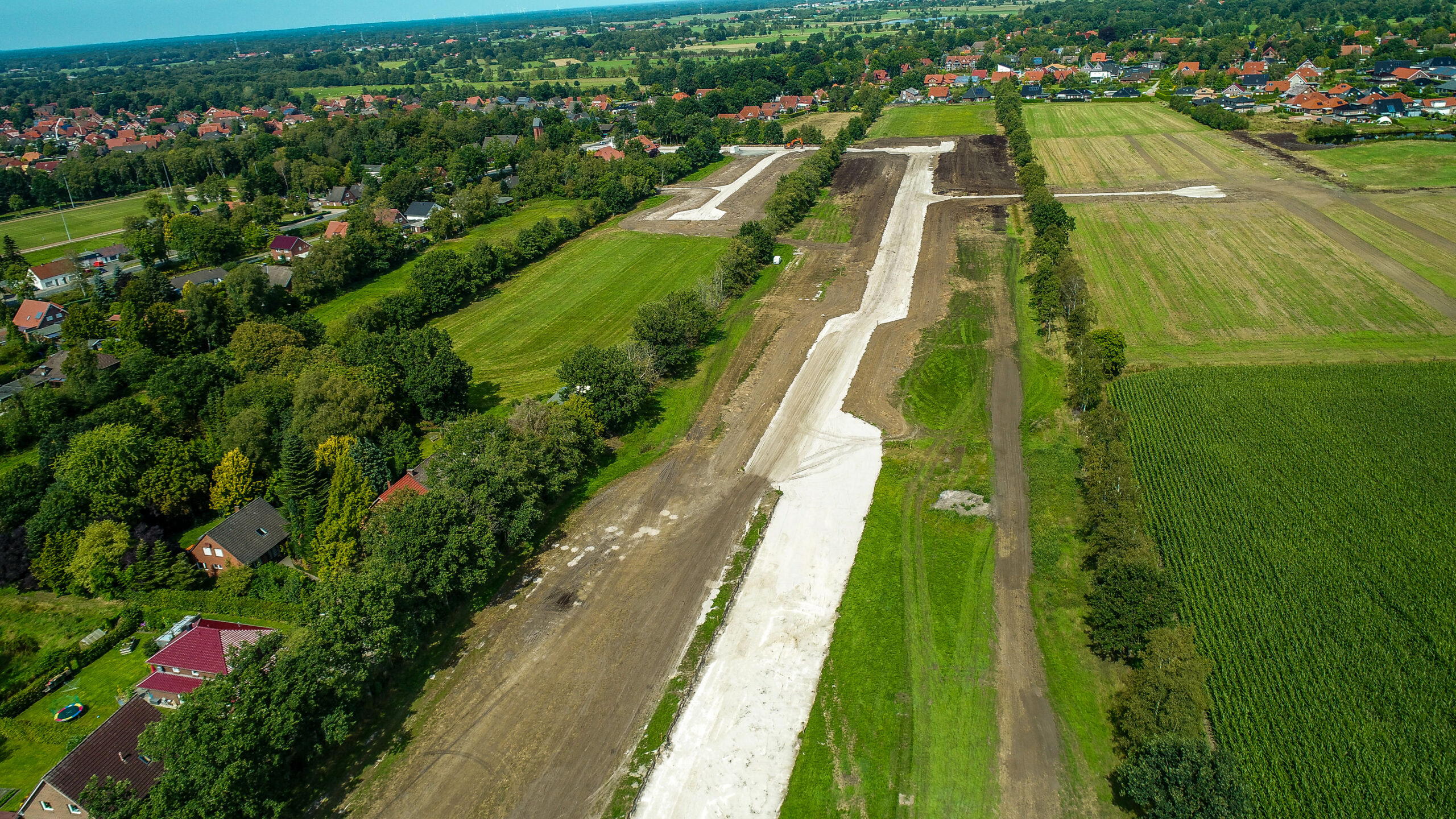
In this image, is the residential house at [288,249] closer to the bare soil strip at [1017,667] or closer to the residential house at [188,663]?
the residential house at [188,663]

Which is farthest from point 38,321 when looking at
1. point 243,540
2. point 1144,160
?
point 1144,160

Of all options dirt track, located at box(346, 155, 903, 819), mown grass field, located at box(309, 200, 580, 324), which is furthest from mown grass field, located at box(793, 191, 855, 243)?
dirt track, located at box(346, 155, 903, 819)

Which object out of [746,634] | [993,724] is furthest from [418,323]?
[993,724]

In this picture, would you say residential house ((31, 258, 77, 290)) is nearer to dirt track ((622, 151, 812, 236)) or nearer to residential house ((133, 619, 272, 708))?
dirt track ((622, 151, 812, 236))

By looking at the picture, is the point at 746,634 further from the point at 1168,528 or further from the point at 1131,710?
the point at 1168,528

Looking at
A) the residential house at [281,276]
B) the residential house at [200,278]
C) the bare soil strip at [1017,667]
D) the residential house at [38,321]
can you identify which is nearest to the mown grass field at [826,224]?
the bare soil strip at [1017,667]
